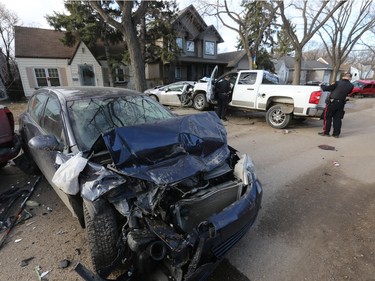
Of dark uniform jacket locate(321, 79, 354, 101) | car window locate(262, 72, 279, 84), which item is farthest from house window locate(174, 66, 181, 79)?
dark uniform jacket locate(321, 79, 354, 101)

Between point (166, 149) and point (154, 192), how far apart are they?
20.5 inches

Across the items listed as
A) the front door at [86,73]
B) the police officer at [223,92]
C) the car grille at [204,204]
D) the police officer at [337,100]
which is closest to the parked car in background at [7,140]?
the car grille at [204,204]

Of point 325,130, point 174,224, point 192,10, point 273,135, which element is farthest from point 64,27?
point 174,224

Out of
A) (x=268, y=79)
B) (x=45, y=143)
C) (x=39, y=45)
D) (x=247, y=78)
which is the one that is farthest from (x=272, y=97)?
(x=39, y=45)

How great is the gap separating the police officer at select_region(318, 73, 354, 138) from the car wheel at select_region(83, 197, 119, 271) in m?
6.97

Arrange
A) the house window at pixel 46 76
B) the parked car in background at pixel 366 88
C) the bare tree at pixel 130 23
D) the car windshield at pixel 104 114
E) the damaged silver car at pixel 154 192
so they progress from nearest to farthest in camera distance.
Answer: the damaged silver car at pixel 154 192 < the car windshield at pixel 104 114 < the bare tree at pixel 130 23 < the house window at pixel 46 76 < the parked car in background at pixel 366 88

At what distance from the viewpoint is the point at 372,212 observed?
10.6 ft

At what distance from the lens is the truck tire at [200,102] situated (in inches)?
391

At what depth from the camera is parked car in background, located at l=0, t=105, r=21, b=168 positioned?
3.82m

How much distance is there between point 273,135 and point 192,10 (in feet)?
61.1

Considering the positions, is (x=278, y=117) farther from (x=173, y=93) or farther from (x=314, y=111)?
(x=173, y=93)

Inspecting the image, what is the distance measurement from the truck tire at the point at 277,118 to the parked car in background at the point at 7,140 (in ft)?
24.0

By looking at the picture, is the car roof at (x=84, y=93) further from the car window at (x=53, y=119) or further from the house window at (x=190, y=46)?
the house window at (x=190, y=46)

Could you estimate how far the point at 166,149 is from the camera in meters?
2.33
